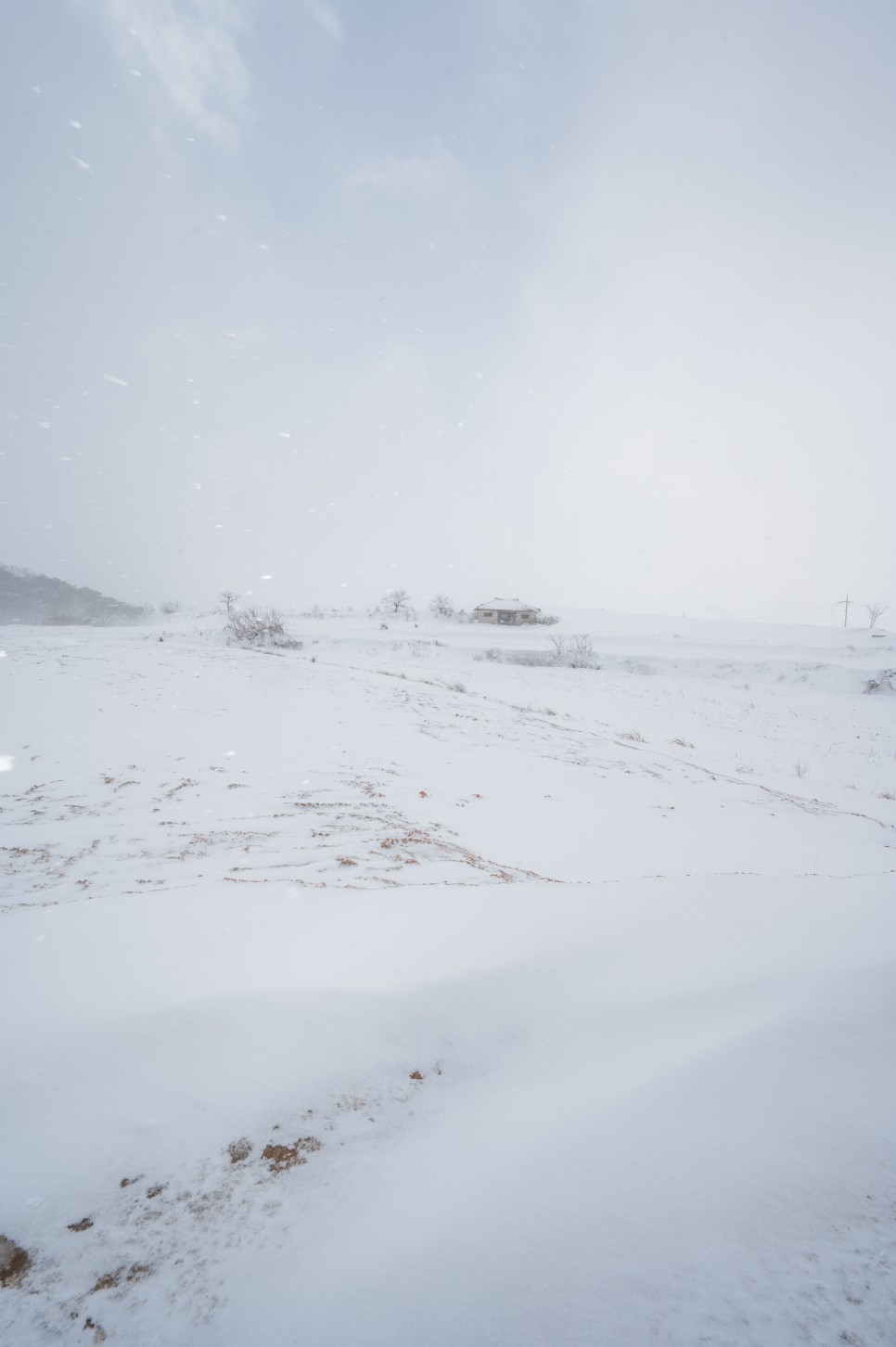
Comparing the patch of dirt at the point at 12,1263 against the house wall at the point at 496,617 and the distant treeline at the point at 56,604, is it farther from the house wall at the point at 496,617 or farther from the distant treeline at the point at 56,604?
the house wall at the point at 496,617

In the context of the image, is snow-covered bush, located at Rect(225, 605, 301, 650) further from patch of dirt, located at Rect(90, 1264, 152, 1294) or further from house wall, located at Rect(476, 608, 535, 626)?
house wall, located at Rect(476, 608, 535, 626)

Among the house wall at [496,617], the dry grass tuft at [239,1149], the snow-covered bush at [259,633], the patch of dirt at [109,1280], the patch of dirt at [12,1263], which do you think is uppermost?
the house wall at [496,617]

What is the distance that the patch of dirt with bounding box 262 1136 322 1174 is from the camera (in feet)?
3.08

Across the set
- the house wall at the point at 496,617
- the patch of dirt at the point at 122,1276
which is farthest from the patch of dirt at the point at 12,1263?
the house wall at the point at 496,617

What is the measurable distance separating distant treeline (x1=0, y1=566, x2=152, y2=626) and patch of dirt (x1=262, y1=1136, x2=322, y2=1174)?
1335 inches

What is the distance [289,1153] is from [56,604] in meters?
41.7

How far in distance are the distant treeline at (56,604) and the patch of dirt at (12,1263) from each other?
111 ft

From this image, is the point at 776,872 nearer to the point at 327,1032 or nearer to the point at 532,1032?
the point at 532,1032

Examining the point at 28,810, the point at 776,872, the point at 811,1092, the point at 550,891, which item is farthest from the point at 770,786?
the point at 28,810

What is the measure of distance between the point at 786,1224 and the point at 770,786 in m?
6.65

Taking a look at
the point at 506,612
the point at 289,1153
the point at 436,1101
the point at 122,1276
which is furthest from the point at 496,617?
the point at 122,1276

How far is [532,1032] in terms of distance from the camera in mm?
1331

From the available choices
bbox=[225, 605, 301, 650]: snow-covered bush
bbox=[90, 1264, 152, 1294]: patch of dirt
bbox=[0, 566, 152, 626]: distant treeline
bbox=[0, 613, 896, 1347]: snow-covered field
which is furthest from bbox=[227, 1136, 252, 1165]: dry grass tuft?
bbox=[0, 566, 152, 626]: distant treeline

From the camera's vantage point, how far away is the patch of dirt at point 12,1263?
2.43 ft
